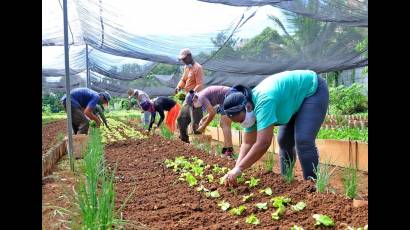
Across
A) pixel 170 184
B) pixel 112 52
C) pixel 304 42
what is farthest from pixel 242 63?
pixel 170 184

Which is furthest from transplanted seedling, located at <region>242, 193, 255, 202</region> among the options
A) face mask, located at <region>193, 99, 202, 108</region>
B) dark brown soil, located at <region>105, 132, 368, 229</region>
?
face mask, located at <region>193, 99, 202, 108</region>

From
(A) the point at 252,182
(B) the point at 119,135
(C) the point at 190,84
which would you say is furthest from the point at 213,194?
(B) the point at 119,135

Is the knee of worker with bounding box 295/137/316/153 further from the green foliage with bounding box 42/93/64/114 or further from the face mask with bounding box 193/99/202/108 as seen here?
the green foliage with bounding box 42/93/64/114

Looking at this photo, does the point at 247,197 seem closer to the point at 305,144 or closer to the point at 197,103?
the point at 305,144

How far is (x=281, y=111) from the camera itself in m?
2.98

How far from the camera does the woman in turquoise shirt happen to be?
271 centimetres

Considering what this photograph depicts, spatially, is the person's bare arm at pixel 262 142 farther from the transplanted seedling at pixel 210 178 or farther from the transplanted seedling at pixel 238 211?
the transplanted seedling at pixel 210 178

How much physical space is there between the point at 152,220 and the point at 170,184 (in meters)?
1.13

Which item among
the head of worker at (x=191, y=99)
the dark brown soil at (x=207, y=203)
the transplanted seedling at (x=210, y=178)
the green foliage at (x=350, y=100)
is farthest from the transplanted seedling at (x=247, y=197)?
the green foliage at (x=350, y=100)

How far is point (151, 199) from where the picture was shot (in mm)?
Result: 2971

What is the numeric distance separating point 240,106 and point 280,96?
34cm
